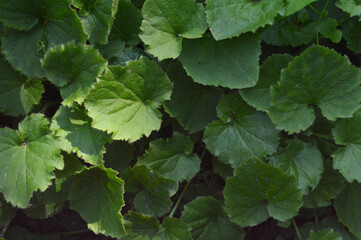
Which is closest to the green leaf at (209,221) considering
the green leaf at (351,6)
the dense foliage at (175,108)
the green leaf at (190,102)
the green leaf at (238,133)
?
the dense foliage at (175,108)

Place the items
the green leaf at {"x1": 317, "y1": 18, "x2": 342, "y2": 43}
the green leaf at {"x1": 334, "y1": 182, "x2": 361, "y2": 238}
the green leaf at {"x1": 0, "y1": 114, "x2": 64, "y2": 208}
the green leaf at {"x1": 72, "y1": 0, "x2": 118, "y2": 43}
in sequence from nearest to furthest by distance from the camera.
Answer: the green leaf at {"x1": 0, "y1": 114, "x2": 64, "y2": 208} → the green leaf at {"x1": 72, "y1": 0, "x2": 118, "y2": 43} → the green leaf at {"x1": 317, "y1": 18, "x2": 342, "y2": 43} → the green leaf at {"x1": 334, "y1": 182, "x2": 361, "y2": 238}

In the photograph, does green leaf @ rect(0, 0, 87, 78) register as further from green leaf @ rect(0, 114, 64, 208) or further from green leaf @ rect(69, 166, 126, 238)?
green leaf @ rect(69, 166, 126, 238)

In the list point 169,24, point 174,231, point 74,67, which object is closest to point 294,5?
point 169,24

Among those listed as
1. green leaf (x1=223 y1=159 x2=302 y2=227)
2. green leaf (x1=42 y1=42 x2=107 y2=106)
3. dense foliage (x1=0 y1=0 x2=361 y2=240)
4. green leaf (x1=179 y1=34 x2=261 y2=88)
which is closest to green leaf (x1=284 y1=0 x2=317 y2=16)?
dense foliage (x1=0 y1=0 x2=361 y2=240)

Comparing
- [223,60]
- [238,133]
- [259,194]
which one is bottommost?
[259,194]

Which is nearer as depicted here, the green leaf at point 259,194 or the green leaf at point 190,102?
the green leaf at point 259,194

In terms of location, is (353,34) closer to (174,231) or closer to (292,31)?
(292,31)

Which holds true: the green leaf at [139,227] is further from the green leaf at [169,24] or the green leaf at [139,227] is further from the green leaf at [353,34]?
the green leaf at [353,34]
